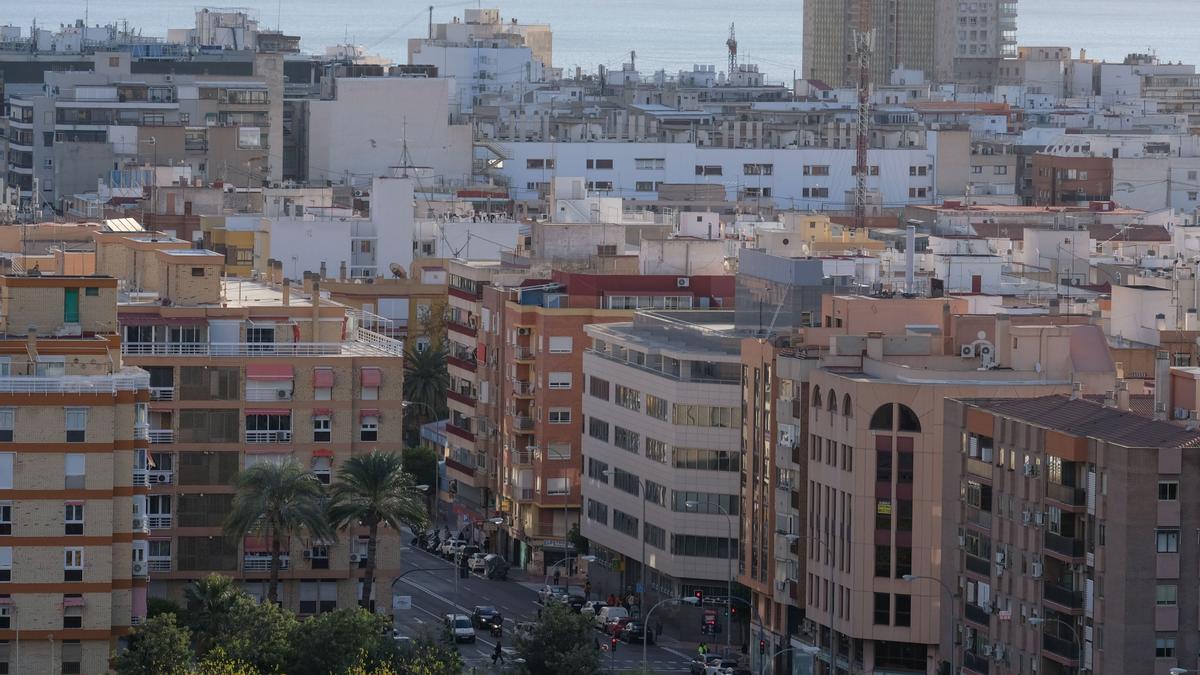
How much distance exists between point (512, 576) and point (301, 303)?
19.4 meters

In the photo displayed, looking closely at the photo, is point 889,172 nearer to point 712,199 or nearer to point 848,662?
point 712,199

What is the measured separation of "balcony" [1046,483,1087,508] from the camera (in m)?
77.9

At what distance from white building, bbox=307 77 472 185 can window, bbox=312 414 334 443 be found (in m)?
102

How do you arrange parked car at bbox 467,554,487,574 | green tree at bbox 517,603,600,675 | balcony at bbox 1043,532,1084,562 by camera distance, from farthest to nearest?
parked car at bbox 467,554,487,574, green tree at bbox 517,603,600,675, balcony at bbox 1043,532,1084,562

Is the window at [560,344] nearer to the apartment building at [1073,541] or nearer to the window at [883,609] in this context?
the window at [883,609]

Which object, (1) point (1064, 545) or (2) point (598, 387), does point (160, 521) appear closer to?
(2) point (598, 387)

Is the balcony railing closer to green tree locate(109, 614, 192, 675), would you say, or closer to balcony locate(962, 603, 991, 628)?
balcony locate(962, 603, 991, 628)

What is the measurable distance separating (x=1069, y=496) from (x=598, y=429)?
33904 mm

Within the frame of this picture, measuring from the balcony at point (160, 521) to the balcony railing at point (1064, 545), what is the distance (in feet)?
76.4

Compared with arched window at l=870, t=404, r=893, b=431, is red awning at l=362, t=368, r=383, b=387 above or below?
above

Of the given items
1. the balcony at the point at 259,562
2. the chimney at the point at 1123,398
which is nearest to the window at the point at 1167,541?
the chimney at the point at 1123,398

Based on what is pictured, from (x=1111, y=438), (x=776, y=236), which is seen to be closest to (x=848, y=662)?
(x=1111, y=438)

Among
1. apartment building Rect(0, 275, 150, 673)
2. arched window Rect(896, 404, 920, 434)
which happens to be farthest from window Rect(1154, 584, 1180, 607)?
apartment building Rect(0, 275, 150, 673)

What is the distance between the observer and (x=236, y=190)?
159 metres
